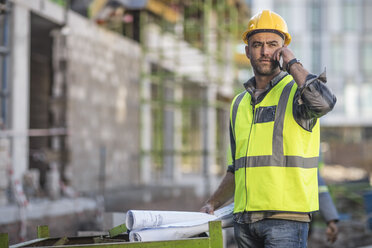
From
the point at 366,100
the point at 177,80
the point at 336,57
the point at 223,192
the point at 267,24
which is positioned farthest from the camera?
the point at 336,57

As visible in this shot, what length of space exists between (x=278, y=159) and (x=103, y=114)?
11916 millimetres

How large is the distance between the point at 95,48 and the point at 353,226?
25.4 ft

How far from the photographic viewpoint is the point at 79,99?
43.2 feet

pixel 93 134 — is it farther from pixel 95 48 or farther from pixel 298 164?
pixel 298 164

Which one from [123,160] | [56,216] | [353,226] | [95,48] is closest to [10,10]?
[95,48]

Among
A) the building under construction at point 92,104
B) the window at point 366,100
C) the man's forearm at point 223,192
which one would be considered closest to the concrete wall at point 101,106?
the building under construction at point 92,104

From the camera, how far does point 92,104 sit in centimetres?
1373

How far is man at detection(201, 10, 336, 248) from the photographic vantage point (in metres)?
2.66

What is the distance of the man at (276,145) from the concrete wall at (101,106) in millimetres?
10249

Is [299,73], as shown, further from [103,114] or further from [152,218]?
[103,114]

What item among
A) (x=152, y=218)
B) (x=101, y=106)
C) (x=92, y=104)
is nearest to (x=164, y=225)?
(x=152, y=218)

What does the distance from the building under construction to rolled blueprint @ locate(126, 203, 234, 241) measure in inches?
220

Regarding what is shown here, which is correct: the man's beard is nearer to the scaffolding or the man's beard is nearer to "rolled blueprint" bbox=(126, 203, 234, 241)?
"rolled blueprint" bbox=(126, 203, 234, 241)

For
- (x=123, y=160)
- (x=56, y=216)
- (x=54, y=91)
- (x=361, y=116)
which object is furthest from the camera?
(x=361, y=116)
